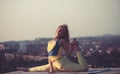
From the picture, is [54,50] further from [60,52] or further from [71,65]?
[71,65]

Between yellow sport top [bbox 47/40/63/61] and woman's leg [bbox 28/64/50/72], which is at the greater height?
yellow sport top [bbox 47/40/63/61]

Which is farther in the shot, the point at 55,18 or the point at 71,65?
the point at 55,18

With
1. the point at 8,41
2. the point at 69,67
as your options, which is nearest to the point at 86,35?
the point at 69,67

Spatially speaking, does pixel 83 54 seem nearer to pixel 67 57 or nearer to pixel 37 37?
pixel 67 57

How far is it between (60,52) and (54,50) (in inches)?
2.6

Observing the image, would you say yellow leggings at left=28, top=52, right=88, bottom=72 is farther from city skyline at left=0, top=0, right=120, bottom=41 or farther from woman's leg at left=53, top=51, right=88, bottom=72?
city skyline at left=0, top=0, right=120, bottom=41

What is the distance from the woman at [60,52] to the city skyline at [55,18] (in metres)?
0.07

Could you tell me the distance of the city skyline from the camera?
2.72 m

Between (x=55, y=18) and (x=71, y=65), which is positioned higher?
(x=55, y=18)

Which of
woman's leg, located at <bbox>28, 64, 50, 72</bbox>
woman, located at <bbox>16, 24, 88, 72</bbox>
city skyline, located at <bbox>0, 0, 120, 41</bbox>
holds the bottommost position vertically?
woman's leg, located at <bbox>28, 64, 50, 72</bbox>

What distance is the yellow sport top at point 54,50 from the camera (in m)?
2.72

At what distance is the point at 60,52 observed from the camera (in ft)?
8.91

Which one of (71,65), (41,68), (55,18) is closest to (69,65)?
(71,65)

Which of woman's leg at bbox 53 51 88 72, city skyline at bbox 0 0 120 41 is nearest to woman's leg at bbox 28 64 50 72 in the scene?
woman's leg at bbox 53 51 88 72
